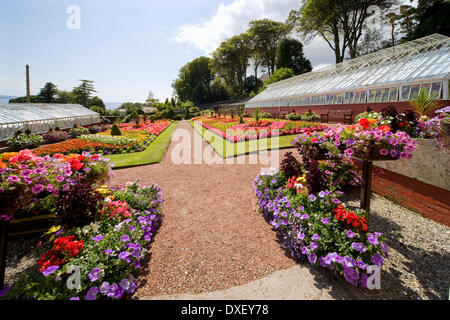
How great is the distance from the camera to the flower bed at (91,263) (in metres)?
2.02

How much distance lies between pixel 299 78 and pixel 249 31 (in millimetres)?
29008

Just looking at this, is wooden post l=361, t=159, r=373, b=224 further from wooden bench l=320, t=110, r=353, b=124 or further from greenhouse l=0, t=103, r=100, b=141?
greenhouse l=0, t=103, r=100, b=141

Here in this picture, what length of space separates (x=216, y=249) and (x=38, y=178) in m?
2.59

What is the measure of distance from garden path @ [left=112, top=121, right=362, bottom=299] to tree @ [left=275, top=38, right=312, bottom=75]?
41.5m

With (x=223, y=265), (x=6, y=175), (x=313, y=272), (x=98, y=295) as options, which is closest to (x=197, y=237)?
(x=223, y=265)

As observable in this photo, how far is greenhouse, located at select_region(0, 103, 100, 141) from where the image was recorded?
13.5 meters

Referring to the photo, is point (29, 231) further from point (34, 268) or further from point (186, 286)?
→ point (186, 286)

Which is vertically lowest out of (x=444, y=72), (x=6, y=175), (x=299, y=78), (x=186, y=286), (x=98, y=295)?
(x=186, y=286)

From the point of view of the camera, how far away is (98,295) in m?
2.04

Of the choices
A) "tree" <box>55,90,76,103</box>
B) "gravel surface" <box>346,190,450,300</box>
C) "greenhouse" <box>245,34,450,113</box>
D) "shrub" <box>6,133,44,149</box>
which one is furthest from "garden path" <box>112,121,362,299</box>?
"tree" <box>55,90,76,103</box>

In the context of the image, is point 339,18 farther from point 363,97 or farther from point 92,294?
point 92,294

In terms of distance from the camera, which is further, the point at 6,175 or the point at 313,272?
the point at 313,272

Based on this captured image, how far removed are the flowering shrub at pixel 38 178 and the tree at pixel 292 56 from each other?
43.6m

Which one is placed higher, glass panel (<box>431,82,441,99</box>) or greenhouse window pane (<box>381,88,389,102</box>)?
greenhouse window pane (<box>381,88,389,102</box>)
